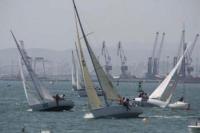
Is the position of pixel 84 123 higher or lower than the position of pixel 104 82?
lower

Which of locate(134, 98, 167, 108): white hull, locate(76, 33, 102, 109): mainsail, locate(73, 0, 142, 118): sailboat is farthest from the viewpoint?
locate(134, 98, 167, 108): white hull

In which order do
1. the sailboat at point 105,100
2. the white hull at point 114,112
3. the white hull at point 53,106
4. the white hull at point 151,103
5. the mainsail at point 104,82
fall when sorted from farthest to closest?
the white hull at point 151,103
the white hull at point 53,106
the mainsail at point 104,82
the sailboat at point 105,100
the white hull at point 114,112

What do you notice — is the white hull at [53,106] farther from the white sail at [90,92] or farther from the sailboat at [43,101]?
the white sail at [90,92]

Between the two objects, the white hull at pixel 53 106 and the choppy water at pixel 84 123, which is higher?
the white hull at pixel 53 106

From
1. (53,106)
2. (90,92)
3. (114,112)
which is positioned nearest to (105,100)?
(90,92)

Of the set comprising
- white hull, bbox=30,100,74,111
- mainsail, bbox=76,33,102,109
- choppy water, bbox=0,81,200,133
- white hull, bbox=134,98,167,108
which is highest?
mainsail, bbox=76,33,102,109

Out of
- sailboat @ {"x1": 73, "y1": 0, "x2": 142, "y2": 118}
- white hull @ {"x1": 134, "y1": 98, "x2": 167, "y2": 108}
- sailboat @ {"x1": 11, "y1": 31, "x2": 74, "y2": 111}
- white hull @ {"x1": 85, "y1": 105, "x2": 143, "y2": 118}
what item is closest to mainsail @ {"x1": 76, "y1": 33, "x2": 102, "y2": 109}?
sailboat @ {"x1": 73, "y1": 0, "x2": 142, "y2": 118}

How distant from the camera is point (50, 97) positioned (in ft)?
274

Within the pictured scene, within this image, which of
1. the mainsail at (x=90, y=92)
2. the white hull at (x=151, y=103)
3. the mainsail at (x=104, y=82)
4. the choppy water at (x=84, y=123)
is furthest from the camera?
the white hull at (x=151, y=103)

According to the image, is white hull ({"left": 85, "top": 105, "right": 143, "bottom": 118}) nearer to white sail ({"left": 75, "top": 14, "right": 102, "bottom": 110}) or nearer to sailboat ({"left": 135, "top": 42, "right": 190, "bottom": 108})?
white sail ({"left": 75, "top": 14, "right": 102, "bottom": 110})

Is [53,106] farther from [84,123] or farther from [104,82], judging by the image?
[84,123]

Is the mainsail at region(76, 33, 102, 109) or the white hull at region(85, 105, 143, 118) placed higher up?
the mainsail at region(76, 33, 102, 109)

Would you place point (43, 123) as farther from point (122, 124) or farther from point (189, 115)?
point (189, 115)

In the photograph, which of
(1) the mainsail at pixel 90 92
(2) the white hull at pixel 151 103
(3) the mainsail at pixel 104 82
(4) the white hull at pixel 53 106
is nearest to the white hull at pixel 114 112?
(1) the mainsail at pixel 90 92
